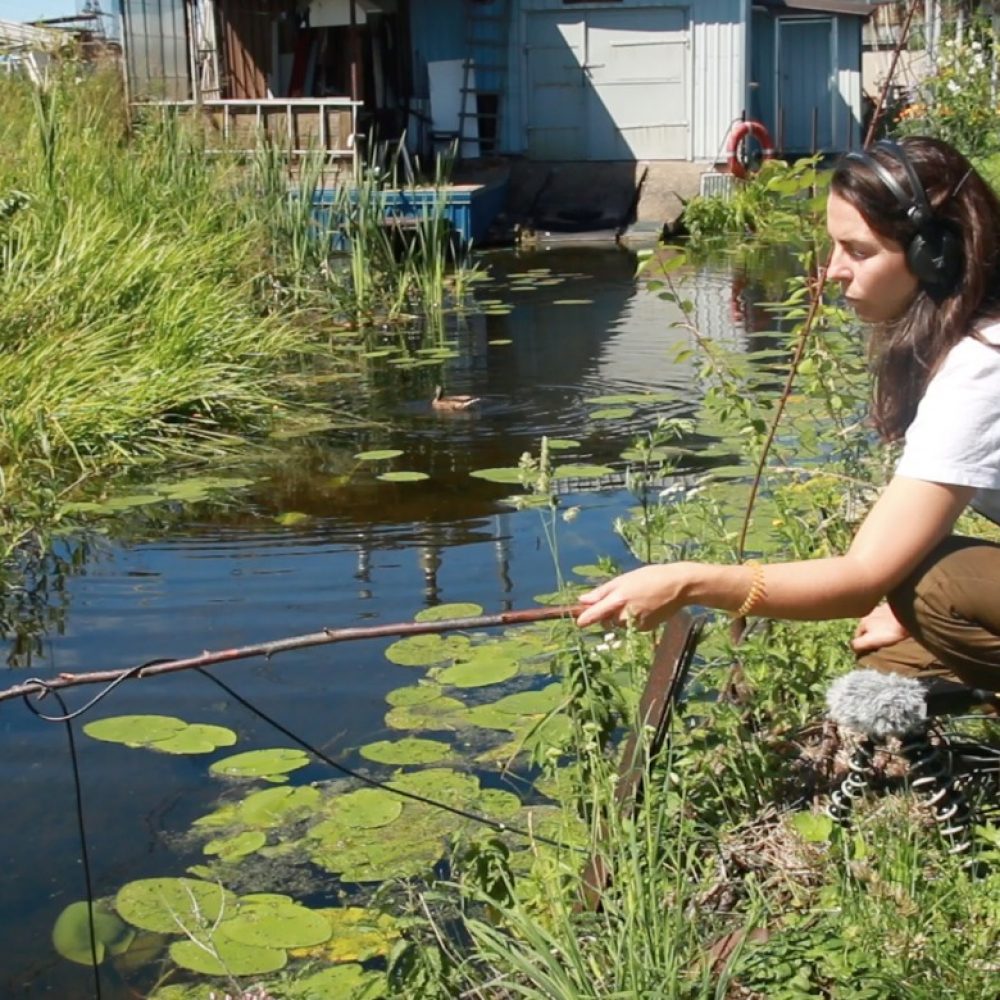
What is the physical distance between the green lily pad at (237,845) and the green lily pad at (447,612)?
136cm

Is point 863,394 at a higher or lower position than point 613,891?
higher

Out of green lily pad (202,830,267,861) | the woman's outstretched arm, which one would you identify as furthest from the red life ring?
the woman's outstretched arm

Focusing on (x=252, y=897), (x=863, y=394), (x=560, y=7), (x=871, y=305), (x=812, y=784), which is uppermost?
(x=560, y=7)

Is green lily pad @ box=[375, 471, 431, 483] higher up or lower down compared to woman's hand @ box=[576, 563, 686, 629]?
lower down

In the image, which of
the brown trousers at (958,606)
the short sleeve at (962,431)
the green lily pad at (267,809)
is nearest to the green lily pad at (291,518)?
the green lily pad at (267,809)

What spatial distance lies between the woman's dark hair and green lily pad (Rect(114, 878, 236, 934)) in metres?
1.66

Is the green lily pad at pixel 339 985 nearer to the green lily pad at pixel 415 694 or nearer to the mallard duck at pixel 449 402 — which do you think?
the green lily pad at pixel 415 694

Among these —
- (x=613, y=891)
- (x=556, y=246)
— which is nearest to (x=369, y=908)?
(x=613, y=891)

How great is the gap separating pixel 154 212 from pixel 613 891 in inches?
288

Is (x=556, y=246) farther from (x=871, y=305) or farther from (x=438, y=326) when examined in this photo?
(x=871, y=305)

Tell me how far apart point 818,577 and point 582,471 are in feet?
13.8

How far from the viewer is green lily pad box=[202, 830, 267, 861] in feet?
11.2

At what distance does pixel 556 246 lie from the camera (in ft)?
58.0

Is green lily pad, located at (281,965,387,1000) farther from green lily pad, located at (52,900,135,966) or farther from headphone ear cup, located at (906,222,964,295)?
headphone ear cup, located at (906,222,964,295)
